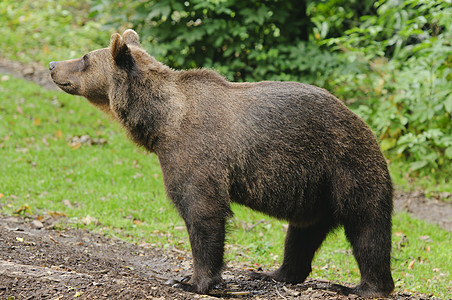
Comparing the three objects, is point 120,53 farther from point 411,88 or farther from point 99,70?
point 411,88

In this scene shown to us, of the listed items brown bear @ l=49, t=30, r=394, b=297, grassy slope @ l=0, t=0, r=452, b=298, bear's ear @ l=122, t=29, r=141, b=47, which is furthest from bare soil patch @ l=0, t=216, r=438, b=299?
bear's ear @ l=122, t=29, r=141, b=47

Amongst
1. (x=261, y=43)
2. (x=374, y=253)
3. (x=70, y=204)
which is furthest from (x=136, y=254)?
(x=261, y=43)

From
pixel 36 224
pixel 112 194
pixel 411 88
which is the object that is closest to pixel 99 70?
pixel 36 224

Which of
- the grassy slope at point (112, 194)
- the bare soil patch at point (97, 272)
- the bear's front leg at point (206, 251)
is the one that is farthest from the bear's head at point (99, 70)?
the bare soil patch at point (97, 272)

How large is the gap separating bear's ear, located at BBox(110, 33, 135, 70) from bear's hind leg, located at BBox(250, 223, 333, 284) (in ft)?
7.97

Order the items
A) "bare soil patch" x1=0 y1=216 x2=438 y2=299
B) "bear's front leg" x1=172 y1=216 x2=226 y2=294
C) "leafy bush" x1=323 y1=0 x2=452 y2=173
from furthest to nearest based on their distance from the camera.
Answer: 1. "leafy bush" x1=323 y1=0 x2=452 y2=173
2. "bear's front leg" x1=172 y1=216 x2=226 y2=294
3. "bare soil patch" x1=0 y1=216 x2=438 y2=299

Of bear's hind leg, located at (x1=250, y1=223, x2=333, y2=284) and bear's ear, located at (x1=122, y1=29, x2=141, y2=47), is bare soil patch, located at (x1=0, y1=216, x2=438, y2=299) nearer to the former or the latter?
bear's hind leg, located at (x1=250, y1=223, x2=333, y2=284)

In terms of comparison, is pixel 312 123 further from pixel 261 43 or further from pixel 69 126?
pixel 69 126

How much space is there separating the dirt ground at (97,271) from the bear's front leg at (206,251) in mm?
190

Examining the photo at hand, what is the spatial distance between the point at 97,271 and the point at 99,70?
2.03m

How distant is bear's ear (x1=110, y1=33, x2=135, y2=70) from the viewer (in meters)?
5.28

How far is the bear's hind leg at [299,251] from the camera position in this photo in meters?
5.89

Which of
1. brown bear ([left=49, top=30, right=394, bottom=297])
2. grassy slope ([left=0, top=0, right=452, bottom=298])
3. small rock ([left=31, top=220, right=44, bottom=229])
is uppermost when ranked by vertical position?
brown bear ([left=49, top=30, right=394, bottom=297])

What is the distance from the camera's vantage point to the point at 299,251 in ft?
19.5
